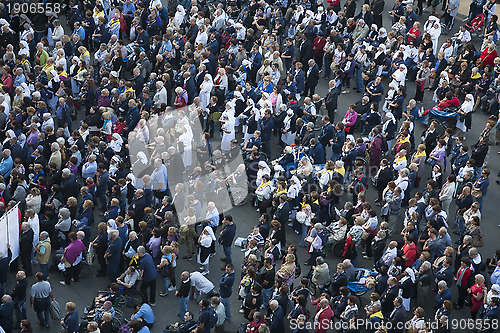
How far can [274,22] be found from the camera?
2472 cm

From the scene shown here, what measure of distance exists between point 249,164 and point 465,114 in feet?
20.7

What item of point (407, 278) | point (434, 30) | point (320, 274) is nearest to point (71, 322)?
point (320, 274)

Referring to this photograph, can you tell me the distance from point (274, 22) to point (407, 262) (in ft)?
37.3

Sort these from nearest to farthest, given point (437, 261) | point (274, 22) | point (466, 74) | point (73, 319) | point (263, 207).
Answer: point (73, 319)
point (437, 261)
point (263, 207)
point (466, 74)
point (274, 22)

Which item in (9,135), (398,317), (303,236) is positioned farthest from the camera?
(9,135)

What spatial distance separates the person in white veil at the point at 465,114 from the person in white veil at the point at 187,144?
7.34 meters

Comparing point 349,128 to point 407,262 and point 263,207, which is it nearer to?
point 263,207

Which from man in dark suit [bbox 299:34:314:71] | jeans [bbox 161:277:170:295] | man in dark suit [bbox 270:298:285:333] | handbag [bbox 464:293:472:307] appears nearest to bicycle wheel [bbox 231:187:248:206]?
jeans [bbox 161:277:170:295]

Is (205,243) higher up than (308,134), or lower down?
lower down

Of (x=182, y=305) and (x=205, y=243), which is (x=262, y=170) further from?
(x=182, y=305)

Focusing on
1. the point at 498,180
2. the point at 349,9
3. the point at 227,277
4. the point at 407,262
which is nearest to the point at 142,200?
the point at 227,277

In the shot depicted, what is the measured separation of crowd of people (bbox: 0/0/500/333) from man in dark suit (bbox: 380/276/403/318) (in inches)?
1.8

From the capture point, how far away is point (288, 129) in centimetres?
1989

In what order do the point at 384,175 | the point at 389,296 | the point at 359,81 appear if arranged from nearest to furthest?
1. the point at 389,296
2. the point at 384,175
3. the point at 359,81
